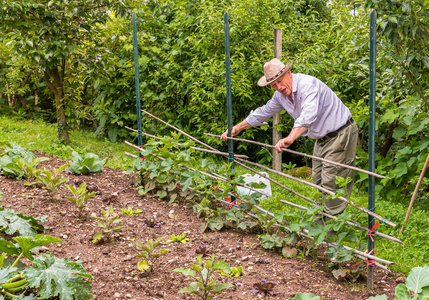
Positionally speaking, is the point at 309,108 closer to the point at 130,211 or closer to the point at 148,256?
the point at 148,256

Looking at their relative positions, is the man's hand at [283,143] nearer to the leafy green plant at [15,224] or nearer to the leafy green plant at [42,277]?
the leafy green plant at [42,277]

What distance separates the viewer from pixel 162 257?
9.82 feet

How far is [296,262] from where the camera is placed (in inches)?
117

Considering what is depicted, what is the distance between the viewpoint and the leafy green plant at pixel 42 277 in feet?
6.81

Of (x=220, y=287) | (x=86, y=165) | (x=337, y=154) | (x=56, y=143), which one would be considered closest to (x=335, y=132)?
(x=337, y=154)

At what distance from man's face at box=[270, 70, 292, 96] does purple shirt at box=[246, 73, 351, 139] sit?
32 mm

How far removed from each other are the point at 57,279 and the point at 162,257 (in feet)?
3.20

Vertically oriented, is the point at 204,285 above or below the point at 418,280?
below

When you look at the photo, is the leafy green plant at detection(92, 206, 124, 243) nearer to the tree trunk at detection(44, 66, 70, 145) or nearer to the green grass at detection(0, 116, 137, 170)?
the green grass at detection(0, 116, 137, 170)

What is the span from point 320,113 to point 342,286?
1356mm

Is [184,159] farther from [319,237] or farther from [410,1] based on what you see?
[410,1]

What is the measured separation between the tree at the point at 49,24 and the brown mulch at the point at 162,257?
1806 mm

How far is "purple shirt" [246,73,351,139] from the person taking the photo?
10.1ft

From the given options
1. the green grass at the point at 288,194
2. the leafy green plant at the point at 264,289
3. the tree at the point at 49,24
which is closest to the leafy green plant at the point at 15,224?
the leafy green plant at the point at 264,289
